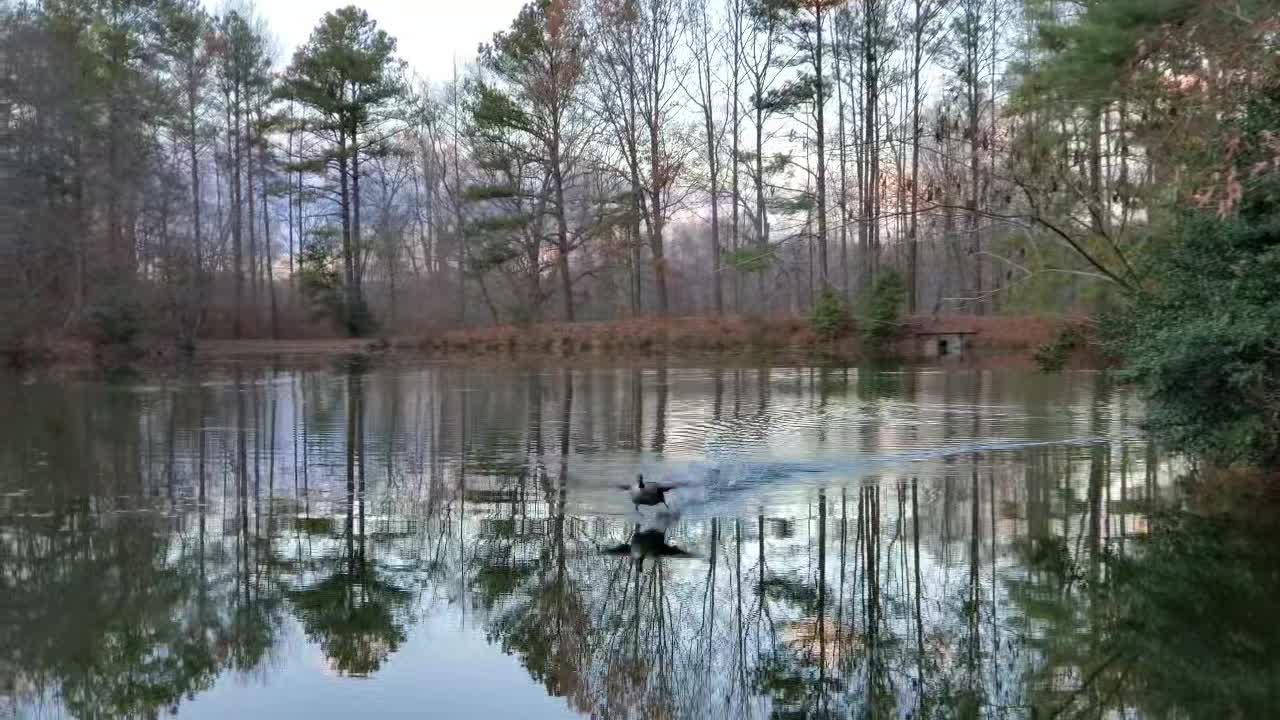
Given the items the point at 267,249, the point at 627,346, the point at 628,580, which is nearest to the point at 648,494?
the point at 628,580

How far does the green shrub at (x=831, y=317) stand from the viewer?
42.7 m

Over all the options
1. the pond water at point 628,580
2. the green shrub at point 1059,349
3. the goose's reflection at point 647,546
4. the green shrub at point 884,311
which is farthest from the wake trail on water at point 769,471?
the green shrub at point 884,311

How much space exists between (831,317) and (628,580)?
3459cm

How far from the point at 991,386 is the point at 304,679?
22324mm

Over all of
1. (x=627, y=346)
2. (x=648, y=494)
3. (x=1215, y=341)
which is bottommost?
(x=648, y=494)

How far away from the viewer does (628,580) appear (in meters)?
9.09

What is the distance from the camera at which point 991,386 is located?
26797mm

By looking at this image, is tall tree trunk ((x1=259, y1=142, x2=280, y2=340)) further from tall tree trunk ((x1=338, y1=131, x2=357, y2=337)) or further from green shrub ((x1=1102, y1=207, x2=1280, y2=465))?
green shrub ((x1=1102, y1=207, x2=1280, y2=465))

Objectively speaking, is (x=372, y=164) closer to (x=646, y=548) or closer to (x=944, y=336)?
(x=944, y=336)

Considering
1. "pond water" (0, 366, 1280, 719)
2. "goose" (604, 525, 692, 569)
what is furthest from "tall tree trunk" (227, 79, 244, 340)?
"goose" (604, 525, 692, 569)

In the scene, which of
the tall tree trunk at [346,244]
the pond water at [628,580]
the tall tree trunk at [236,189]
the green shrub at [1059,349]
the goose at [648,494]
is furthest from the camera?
the tall tree trunk at [236,189]

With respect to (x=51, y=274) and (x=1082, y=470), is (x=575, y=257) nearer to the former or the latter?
(x=51, y=274)

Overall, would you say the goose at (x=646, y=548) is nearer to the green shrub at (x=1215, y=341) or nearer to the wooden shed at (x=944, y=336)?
the green shrub at (x=1215, y=341)

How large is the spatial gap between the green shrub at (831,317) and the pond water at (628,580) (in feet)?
82.2
